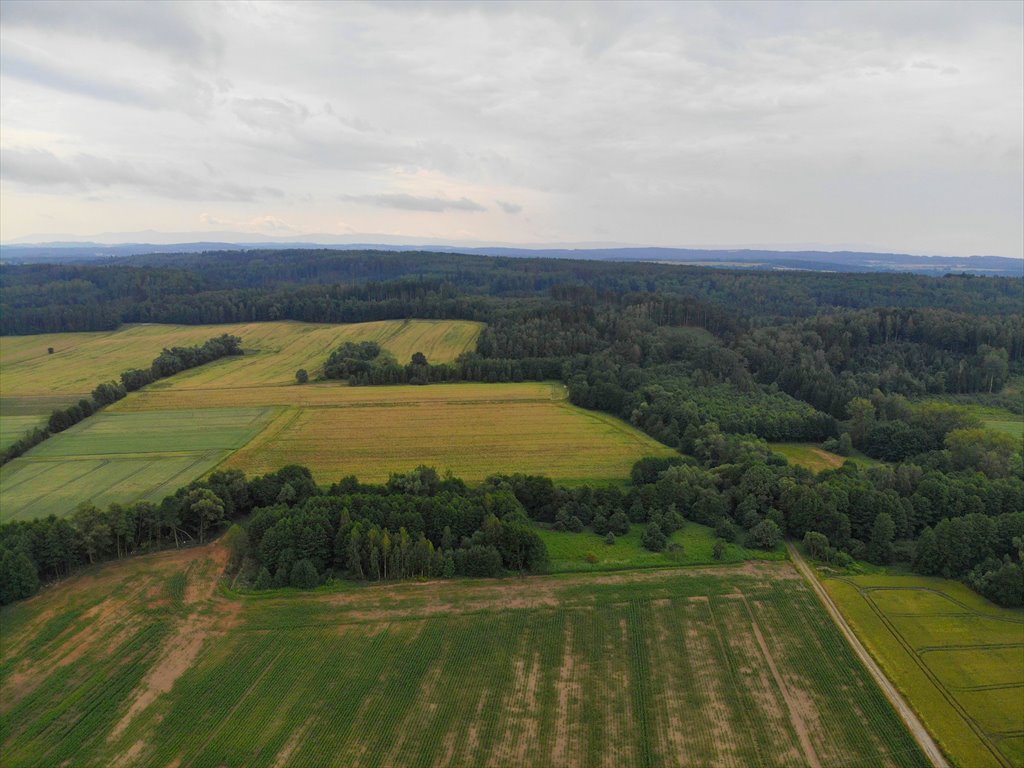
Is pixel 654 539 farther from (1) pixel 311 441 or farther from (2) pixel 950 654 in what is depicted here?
(1) pixel 311 441

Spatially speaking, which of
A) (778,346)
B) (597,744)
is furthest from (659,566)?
(778,346)

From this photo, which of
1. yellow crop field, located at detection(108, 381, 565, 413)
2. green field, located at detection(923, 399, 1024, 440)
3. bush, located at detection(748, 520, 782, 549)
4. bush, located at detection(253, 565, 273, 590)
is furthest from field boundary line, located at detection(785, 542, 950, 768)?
yellow crop field, located at detection(108, 381, 565, 413)

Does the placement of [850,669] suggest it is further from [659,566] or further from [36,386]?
[36,386]

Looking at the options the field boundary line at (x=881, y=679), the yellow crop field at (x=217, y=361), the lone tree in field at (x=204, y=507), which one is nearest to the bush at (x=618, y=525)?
the field boundary line at (x=881, y=679)

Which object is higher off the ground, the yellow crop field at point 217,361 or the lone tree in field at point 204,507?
the yellow crop field at point 217,361

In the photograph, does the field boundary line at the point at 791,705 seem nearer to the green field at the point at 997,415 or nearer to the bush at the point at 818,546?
the bush at the point at 818,546

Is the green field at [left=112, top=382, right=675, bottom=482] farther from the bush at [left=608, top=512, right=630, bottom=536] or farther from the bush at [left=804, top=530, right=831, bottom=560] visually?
the bush at [left=804, top=530, right=831, bottom=560]
